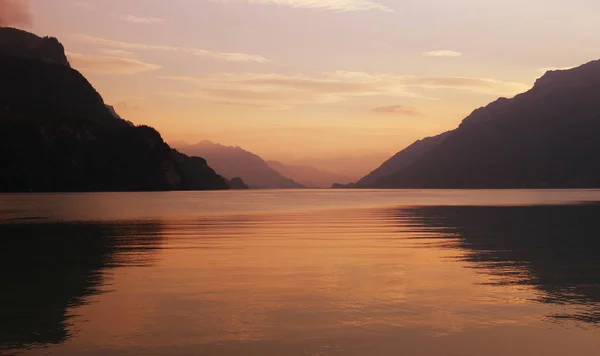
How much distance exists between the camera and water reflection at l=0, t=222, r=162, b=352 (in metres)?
20.8

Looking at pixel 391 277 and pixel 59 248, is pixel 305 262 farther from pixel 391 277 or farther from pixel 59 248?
pixel 59 248

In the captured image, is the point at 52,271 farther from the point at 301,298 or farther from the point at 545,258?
the point at 545,258

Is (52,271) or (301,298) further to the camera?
(52,271)

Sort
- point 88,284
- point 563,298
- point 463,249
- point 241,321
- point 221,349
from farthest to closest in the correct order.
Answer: point 463,249
point 88,284
point 563,298
point 241,321
point 221,349

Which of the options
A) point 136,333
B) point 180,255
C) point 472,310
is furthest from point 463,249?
point 136,333

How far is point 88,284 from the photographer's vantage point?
29.8 metres

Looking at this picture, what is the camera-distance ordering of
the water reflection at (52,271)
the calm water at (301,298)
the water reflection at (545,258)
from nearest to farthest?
the calm water at (301,298), the water reflection at (52,271), the water reflection at (545,258)

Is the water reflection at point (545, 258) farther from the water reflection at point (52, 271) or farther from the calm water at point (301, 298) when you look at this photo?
the water reflection at point (52, 271)

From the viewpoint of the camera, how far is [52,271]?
34312 mm

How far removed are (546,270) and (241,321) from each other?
19.5 meters

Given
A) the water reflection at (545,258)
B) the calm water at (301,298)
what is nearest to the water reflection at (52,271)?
the calm water at (301,298)

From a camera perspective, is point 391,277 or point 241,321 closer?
point 241,321

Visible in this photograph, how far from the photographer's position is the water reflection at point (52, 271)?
20766mm

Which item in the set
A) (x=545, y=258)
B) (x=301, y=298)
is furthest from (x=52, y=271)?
(x=545, y=258)
